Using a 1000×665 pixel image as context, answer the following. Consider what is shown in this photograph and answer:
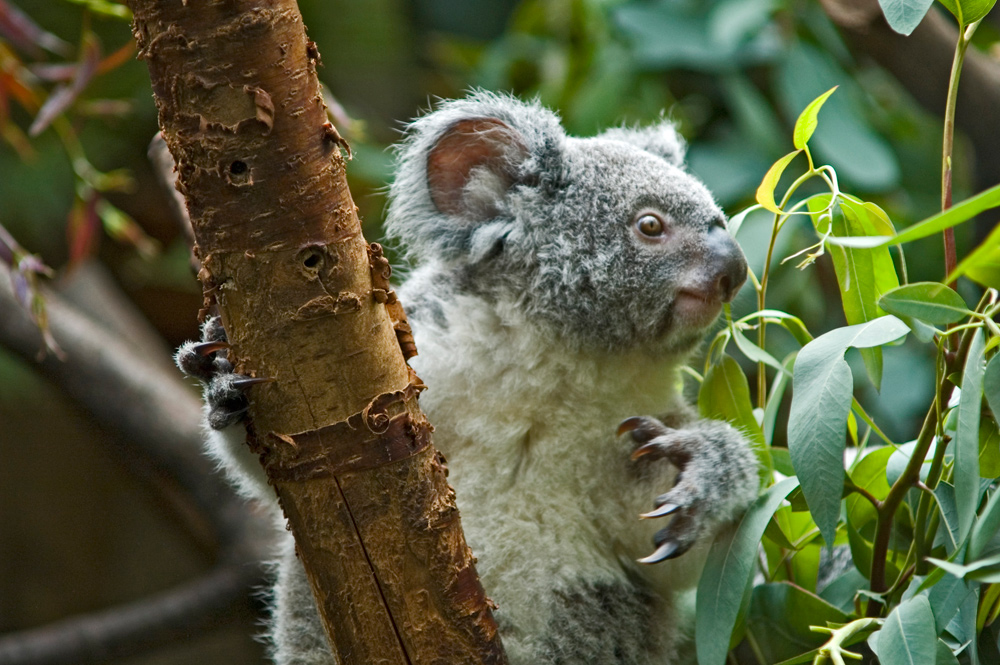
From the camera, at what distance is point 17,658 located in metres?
3.28

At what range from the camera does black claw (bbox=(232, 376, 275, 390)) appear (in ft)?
4.65

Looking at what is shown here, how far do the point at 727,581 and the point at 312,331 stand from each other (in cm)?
84

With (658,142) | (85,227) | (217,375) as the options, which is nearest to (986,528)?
(217,375)

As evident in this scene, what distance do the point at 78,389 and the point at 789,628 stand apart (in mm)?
2738

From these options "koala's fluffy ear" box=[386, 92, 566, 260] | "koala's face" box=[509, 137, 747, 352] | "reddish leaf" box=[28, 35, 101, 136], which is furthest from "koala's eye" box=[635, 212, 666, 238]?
"reddish leaf" box=[28, 35, 101, 136]

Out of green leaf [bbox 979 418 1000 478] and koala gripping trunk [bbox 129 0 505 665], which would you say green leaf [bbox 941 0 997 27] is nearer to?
green leaf [bbox 979 418 1000 478]

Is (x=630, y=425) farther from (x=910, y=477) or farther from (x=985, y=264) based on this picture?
(x=985, y=264)

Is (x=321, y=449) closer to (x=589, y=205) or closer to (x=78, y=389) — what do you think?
(x=589, y=205)

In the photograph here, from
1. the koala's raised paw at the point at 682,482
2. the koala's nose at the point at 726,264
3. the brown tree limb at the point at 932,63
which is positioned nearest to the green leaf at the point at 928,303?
the koala's raised paw at the point at 682,482

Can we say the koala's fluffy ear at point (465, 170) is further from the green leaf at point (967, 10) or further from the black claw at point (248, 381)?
the green leaf at point (967, 10)

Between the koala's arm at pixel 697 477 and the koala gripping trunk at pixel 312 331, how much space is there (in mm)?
422

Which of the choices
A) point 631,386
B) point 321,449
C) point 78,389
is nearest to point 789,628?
point 631,386

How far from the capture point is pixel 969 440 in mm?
1269

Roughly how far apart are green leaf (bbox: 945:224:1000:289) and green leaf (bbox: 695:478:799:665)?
56 cm
